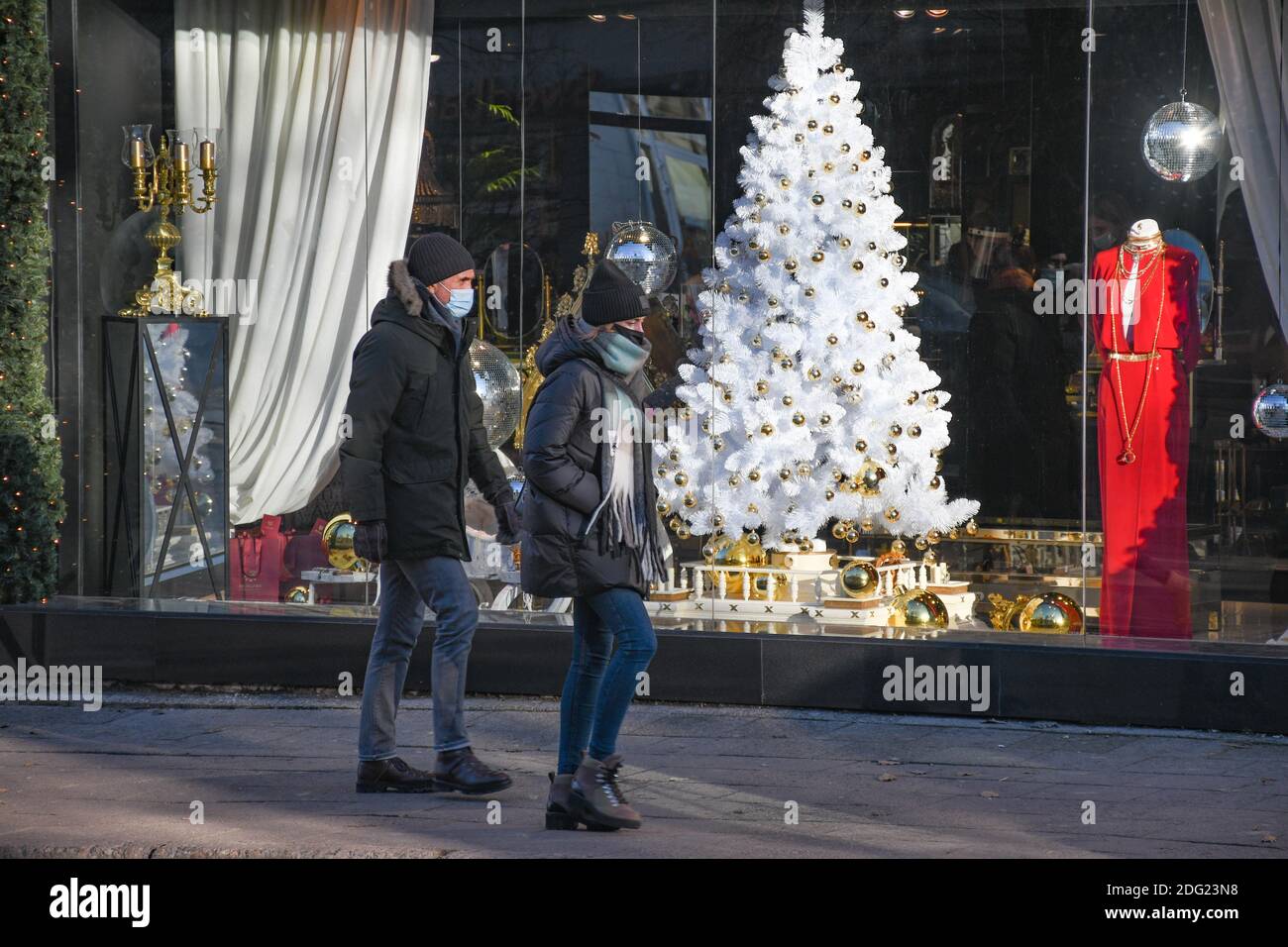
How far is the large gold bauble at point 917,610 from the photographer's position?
9.05 meters

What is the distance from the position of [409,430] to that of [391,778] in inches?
49.7

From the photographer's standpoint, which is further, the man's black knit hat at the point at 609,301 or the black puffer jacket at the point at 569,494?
the man's black knit hat at the point at 609,301

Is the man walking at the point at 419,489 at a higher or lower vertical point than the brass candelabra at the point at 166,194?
lower

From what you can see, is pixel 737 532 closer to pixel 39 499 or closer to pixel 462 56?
pixel 462 56

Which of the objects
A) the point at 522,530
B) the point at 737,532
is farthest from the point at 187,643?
the point at 522,530

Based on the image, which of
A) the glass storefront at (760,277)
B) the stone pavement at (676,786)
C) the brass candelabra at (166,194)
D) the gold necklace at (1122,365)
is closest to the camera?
the stone pavement at (676,786)

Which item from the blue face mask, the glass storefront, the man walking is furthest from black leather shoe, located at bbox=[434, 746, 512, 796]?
the glass storefront

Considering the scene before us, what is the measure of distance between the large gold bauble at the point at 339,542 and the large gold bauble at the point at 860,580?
2643 millimetres

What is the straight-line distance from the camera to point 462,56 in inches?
390

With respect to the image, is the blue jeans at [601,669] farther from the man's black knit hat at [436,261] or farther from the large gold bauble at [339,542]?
the large gold bauble at [339,542]

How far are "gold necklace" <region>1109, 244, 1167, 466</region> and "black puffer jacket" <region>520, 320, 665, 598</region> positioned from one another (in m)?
3.64

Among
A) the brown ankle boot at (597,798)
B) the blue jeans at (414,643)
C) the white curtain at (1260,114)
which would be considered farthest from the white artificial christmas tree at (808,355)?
the brown ankle boot at (597,798)

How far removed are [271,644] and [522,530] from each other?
335 centimetres

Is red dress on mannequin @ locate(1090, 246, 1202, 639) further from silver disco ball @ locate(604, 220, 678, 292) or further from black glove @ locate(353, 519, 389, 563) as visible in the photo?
black glove @ locate(353, 519, 389, 563)
